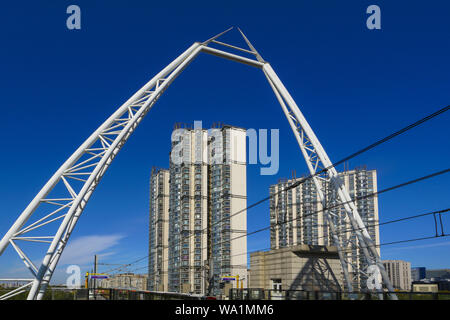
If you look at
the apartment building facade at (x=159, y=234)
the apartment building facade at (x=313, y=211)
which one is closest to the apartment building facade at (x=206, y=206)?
the apartment building facade at (x=159, y=234)

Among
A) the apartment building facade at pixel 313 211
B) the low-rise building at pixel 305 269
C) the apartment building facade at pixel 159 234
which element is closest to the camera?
the low-rise building at pixel 305 269

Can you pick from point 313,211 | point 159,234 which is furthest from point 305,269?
point 159,234

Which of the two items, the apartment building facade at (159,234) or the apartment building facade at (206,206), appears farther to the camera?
the apartment building facade at (159,234)

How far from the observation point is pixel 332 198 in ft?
94.5

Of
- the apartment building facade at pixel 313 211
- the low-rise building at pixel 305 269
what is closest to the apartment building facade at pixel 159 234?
the apartment building facade at pixel 313 211

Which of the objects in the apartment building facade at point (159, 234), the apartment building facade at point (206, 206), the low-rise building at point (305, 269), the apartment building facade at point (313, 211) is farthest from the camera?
the apartment building facade at point (159, 234)

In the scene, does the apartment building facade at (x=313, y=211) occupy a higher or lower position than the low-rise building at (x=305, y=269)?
higher

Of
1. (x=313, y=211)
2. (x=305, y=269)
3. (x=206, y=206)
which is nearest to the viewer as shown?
(x=305, y=269)

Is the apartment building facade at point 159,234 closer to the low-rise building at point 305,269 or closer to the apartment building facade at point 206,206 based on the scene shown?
the apartment building facade at point 206,206

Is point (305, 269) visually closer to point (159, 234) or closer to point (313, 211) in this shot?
point (313, 211)

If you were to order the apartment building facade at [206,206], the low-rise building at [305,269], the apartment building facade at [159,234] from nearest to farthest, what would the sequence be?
1. the low-rise building at [305,269]
2. the apartment building facade at [206,206]
3. the apartment building facade at [159,234]
